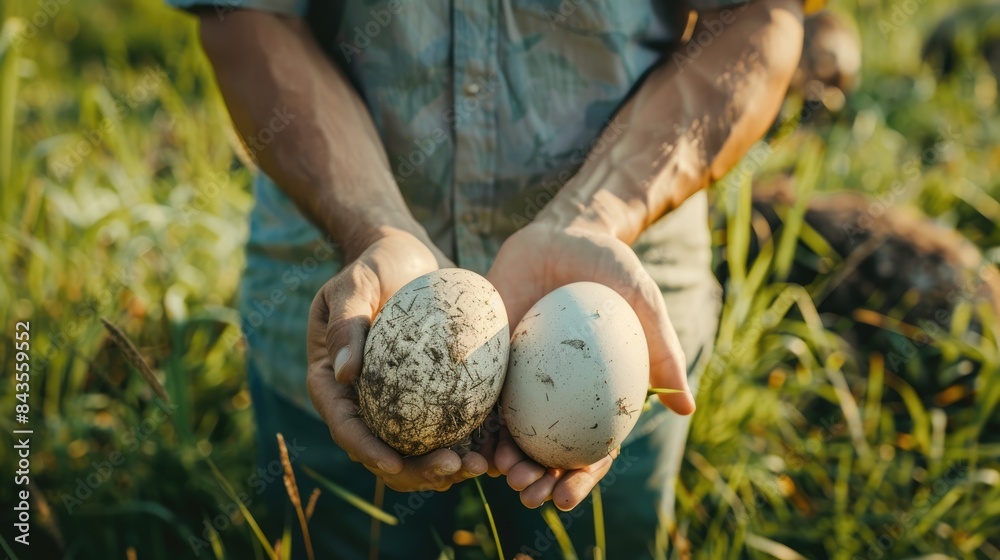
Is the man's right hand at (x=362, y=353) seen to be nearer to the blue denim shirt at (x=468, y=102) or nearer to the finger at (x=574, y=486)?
the finger at (x=574, y=486)

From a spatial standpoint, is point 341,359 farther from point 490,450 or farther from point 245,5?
point 245,5

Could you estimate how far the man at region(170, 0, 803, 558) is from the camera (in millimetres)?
Result: 1759

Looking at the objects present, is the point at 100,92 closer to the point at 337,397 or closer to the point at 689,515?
the point at 337,397

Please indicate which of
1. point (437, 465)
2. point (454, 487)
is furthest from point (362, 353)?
point (454, 487)

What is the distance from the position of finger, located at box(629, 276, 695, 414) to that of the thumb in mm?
516

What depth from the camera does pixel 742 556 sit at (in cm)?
263

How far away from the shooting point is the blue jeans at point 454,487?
2004 millimetres

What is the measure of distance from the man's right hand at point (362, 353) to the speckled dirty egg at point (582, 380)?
16cm

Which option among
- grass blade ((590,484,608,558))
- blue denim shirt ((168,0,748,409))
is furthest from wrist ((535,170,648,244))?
grass blade ((590,484,608,558))

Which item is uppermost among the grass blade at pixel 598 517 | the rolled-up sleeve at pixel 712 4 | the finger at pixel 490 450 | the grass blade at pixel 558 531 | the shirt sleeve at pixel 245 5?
the rolled-up sleeve at pixel 712 4

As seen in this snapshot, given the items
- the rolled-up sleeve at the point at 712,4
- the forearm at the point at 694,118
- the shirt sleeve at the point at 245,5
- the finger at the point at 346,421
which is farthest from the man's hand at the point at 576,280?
the shirt sleeve at the point at 245,5

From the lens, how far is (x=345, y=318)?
1.51 metres

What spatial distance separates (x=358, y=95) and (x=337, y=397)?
0.75 meters

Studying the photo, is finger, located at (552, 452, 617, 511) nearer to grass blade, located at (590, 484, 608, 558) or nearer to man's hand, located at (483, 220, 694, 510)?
man's hand, located at (483, 220, 694, 510)
